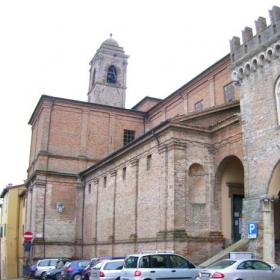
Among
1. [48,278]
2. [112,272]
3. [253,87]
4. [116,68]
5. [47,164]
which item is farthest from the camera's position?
[116,68]

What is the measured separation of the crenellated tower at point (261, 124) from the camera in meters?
18.6

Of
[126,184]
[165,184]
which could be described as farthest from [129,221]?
[165,184]

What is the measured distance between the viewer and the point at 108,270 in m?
18.5

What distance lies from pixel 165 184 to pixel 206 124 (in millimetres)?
4092

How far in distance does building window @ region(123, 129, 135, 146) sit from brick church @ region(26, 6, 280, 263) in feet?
0.30

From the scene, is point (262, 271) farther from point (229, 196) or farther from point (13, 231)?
point (13, 231)

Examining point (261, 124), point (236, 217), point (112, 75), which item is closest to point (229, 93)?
point (236, 217)

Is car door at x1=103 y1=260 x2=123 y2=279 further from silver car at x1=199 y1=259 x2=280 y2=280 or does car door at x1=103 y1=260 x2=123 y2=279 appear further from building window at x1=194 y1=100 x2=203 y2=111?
building window at x1=194 y1=100 x2=203 y2=111

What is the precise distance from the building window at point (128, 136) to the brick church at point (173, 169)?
93mm

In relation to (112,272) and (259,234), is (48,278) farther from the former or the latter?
(259,234)

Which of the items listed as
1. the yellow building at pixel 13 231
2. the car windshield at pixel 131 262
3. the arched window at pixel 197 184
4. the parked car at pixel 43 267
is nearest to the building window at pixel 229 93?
the arched window at pixel 197 184

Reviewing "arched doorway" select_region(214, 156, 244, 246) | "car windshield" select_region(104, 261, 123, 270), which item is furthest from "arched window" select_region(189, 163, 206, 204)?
"car windshield" select_region(104, 261, 123, 270)

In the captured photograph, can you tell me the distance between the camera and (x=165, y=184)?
74.8ft

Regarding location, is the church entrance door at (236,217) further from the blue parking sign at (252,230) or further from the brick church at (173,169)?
the blue parking sign at (252,230)
